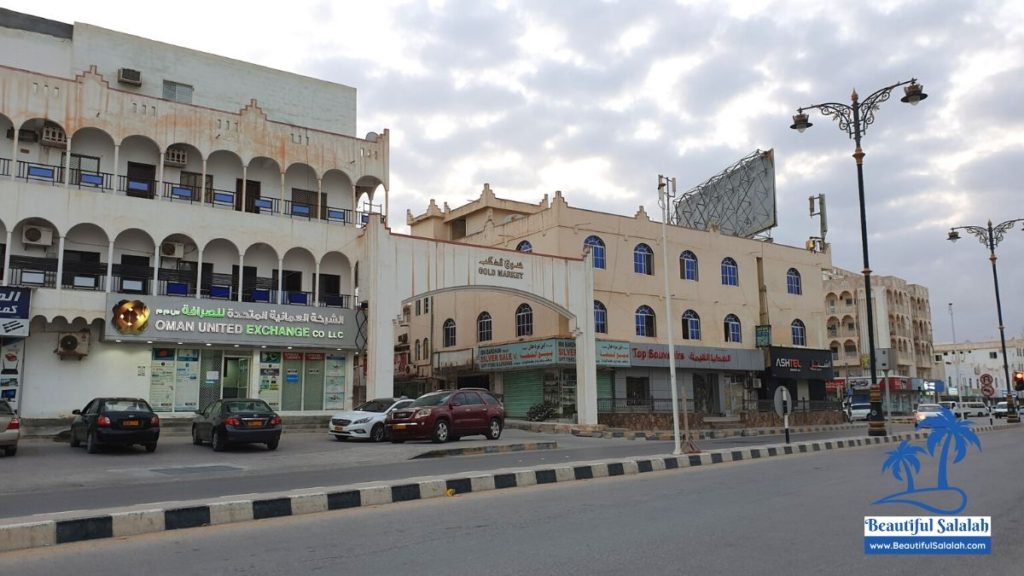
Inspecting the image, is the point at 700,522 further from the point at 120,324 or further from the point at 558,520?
the point at 120,324

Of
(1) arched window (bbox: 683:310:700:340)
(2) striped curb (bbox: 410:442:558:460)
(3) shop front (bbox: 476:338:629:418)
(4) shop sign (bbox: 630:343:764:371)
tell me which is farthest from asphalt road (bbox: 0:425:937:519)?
(1) arched window (bbox: 683:310:700:340)

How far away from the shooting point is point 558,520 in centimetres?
916

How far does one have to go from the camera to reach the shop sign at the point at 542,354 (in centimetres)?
3556

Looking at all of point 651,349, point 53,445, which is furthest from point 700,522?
point 651,349

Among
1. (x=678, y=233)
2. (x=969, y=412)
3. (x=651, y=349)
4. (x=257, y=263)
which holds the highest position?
(x=678, y=233)

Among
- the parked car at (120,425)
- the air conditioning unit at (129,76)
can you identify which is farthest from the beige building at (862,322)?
the parked car at (120,425)

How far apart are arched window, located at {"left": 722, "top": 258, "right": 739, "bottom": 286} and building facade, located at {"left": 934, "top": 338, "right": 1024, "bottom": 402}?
70741 mm

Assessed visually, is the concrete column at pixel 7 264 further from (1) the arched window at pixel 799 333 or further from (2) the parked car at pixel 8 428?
(1) the arched window at pixel 799 333

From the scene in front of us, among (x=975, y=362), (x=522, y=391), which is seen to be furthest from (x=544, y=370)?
(x=975, y=362)

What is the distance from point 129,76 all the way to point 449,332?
870 inches

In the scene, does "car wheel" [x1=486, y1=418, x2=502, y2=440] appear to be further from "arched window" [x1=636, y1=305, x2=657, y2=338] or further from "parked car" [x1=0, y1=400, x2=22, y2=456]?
"arched window" [x1=636, y1=305, x2=657, y2=338]

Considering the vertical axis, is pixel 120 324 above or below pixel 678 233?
below

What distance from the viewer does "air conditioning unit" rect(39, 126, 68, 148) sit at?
26812 millimetres

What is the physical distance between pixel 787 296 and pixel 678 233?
394 inches
